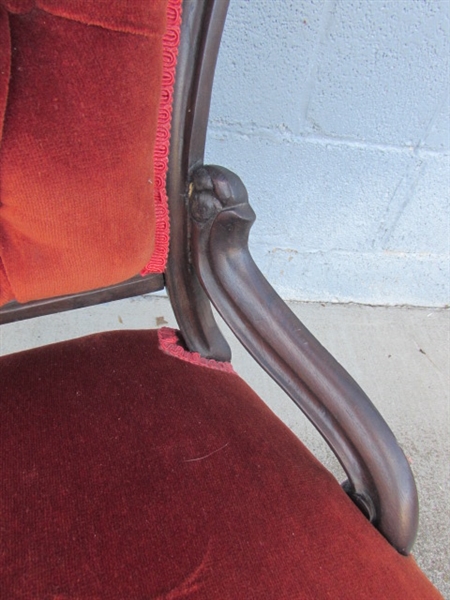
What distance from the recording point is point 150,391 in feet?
1.52

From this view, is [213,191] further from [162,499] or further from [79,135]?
[162,499]

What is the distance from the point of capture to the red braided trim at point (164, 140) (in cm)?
34

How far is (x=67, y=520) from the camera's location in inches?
14.2

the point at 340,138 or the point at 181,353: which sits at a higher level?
the point at 340,138

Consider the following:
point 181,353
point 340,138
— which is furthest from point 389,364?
point 181,353

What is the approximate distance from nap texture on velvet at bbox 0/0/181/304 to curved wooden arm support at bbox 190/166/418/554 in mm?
57

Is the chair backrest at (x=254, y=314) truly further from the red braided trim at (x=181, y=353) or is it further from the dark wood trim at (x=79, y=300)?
the red braided trim at (x=181, y=353)

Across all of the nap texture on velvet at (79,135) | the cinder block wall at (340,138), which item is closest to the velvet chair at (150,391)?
the nap texture on velvet at (79,135)

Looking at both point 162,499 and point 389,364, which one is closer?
point 162,499

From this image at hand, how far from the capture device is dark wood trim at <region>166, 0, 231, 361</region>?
0.35 m

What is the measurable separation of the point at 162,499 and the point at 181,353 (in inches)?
6.6

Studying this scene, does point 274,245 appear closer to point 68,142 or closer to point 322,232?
point 322,232

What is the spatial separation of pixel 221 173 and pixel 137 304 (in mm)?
878

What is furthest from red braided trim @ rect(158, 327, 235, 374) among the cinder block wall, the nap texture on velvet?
the cinder block wall
